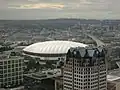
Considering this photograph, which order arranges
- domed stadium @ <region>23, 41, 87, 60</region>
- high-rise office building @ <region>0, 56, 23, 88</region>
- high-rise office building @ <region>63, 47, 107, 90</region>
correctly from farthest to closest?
domed stadium @ <region>23, 41, 87, 60</region>
high-rise office building @ <region>0, 56, 23, 88</region>
high-rise office building @ <region>63, 47, 107, 90</region>

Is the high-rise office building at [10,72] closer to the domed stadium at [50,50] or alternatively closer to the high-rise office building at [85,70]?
the high-rise office building at [85,70]

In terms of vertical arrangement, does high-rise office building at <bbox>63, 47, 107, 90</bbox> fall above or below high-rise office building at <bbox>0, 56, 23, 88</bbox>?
above

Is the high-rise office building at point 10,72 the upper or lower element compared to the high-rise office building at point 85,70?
lower

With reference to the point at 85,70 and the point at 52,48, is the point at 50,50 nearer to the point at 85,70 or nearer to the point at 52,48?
the point at 52,48

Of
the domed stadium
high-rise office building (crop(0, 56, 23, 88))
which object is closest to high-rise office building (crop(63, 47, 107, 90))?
high-rise office building (crop(0, 56, 23, 88))

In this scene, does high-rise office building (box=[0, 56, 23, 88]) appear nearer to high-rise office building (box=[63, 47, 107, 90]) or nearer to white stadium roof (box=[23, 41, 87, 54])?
high-rise office building (box=[63, 47, 107, 90])

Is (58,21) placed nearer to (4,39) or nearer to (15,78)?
(4,39)

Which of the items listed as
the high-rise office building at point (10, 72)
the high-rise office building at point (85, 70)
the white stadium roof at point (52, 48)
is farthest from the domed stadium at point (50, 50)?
the high-rise office building at point (85, 70)
